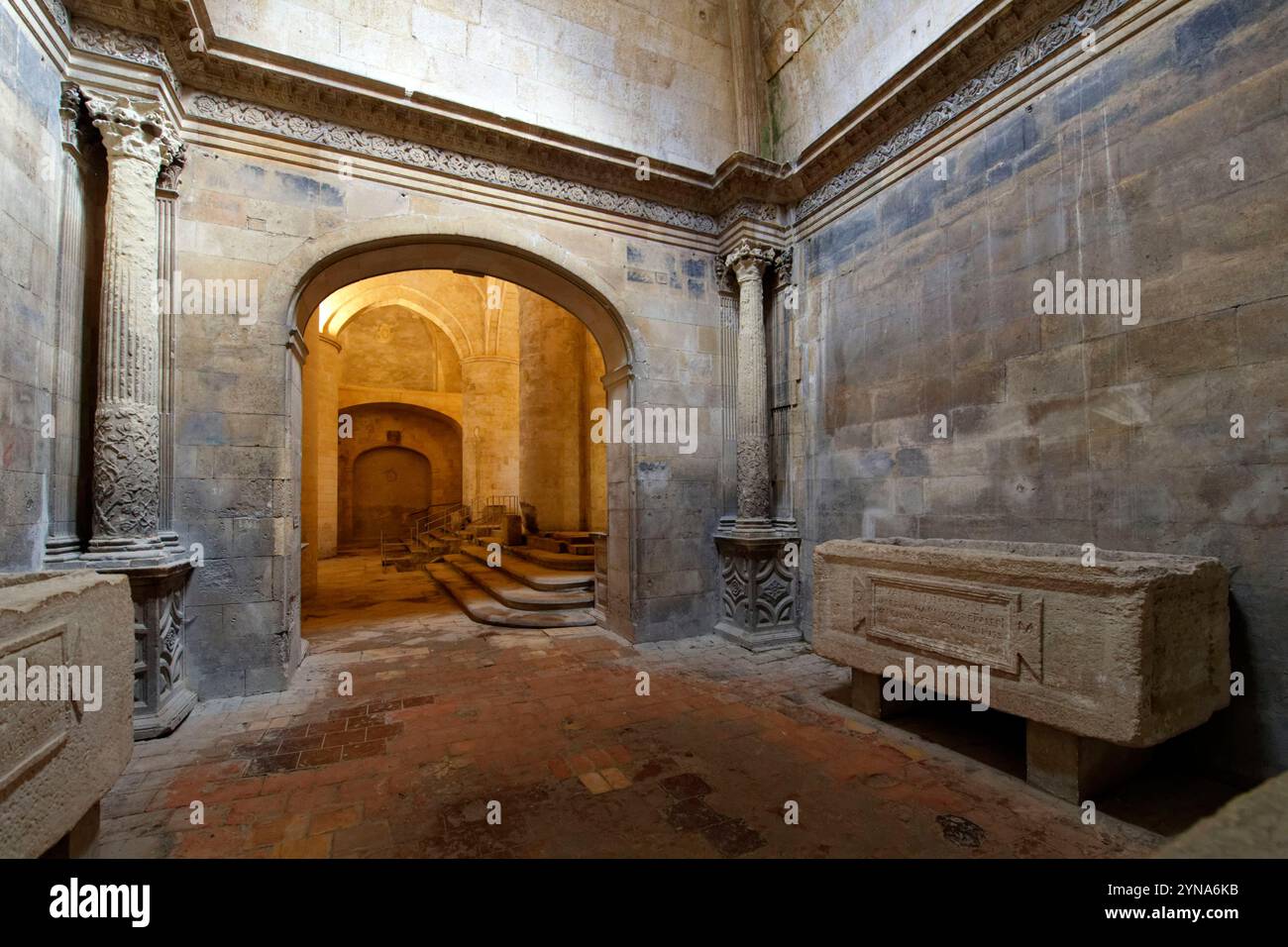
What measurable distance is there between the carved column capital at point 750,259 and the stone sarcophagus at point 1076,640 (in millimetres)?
3679

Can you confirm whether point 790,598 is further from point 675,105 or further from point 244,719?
point 675,105

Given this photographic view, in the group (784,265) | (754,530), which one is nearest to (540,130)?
(784,265)

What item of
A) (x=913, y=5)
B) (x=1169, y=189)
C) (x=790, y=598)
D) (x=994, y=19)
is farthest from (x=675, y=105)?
(x=790, y=598)

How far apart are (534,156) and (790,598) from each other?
499 cm

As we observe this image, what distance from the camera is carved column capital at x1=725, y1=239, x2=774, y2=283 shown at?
606cm

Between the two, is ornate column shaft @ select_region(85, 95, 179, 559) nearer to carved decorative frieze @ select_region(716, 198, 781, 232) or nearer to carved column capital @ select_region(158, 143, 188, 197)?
carved column capital @ select_region(158, 143, 188, 197)

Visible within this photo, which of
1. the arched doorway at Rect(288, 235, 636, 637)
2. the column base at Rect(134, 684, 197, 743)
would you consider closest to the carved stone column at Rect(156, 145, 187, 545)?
the arched doorway at Rect(288, 235, 636, 637)

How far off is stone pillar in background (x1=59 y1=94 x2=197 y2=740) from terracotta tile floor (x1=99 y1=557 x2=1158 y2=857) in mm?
511

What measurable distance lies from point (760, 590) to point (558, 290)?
371cm

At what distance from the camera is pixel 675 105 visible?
20.6ft

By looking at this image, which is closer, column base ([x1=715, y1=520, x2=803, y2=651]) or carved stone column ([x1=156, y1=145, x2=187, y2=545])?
carved stone column ([x1=156, y1=145, x2=187, y2=545])

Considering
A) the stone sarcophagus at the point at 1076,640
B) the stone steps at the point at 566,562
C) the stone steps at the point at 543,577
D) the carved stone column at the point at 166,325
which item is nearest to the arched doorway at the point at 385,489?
the stone steps at the point at 543,577

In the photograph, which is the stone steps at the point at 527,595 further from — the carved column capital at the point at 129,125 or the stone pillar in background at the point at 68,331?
the carved column capital at the point at 129,125

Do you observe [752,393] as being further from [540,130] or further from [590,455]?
[590,455]
